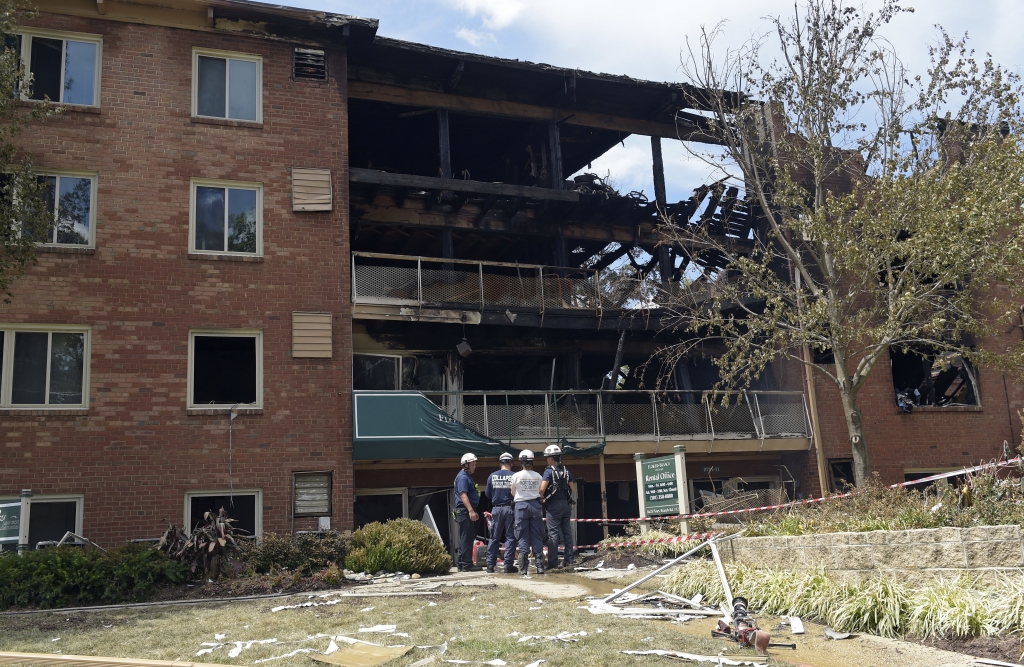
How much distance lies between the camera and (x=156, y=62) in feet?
60.0

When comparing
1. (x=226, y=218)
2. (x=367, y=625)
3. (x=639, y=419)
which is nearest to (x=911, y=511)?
(x=367, y=625)

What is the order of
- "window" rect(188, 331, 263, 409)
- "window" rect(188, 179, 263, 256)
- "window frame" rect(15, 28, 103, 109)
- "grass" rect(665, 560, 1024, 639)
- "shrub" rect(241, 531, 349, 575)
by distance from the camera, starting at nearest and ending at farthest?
"grass" rect(665, 560, 1024, 639)
"shrub" rect(241, 531, 349, 575)
"window" rect(188, 331, 263, 409)
"window frame" rect(15, 28, 103, 109)
"window" rect(188, 179, 263, 256)

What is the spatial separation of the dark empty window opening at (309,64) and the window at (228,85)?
0.74 metres

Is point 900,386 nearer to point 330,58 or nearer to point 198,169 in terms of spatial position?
point 330,58

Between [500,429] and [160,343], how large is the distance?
24.1 feet

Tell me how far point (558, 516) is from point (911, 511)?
5664 mm

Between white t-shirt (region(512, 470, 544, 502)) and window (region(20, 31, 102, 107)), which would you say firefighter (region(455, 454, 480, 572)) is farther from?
window (region(20, 31, 102, 107))

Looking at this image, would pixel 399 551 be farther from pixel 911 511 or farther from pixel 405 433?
pixel 911 511

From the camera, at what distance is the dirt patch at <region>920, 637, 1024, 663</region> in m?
6.90

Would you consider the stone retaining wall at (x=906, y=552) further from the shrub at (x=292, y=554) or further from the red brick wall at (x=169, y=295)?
the red brick wall at (x=169, y=295)

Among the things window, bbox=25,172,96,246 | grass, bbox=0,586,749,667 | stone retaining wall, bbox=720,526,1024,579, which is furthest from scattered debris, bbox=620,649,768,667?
window, bbox=25,172,96,246

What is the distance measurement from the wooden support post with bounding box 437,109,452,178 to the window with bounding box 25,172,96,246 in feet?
26.0

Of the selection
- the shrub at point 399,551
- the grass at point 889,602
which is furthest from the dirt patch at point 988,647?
the shrub at point 399,551

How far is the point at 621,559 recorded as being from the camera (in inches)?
537
